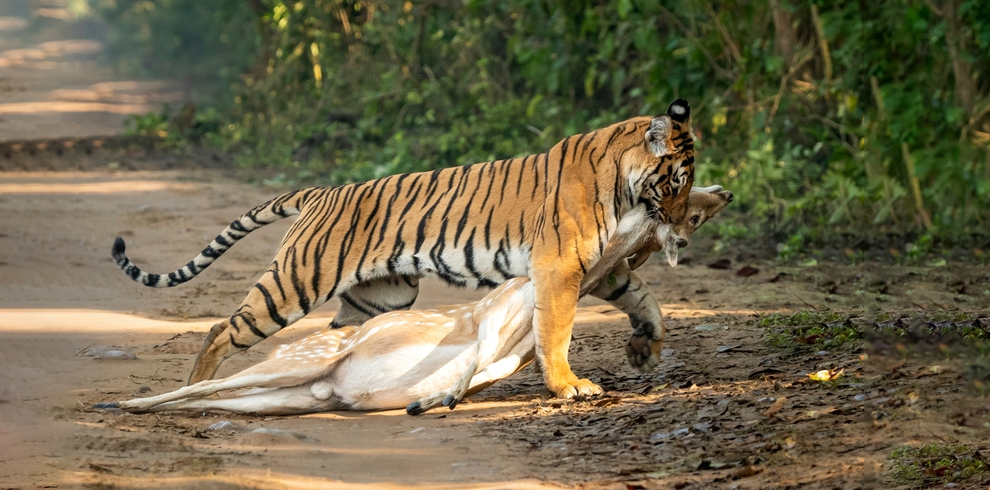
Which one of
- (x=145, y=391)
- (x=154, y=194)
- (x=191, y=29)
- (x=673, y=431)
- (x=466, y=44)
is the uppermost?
(x=191, y=29)

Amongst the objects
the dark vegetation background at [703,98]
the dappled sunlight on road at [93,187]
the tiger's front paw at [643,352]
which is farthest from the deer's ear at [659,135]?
the dappled sunlight on road at [93,187]

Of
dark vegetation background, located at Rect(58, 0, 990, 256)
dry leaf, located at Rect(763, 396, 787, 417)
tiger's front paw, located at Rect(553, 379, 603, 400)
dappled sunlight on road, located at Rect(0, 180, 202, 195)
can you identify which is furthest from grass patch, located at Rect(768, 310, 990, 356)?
dappled sunlight on road, located at Rect(0, 180, 202, 195)

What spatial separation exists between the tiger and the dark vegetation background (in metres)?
3.64

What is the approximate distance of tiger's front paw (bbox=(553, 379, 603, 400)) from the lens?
5.07m

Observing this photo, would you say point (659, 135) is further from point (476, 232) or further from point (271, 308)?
point (271, 308)

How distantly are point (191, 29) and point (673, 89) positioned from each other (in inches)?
813

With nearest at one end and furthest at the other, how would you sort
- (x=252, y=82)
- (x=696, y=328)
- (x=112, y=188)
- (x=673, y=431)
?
(x=673, y=431), (x=696, y=328), (x=112, y=188), (x=252, y=82)

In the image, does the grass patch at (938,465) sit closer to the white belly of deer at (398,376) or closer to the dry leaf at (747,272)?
the white belly of deer at (398,376)

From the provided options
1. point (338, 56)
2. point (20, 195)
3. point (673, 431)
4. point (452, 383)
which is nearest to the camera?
point (673, 431)

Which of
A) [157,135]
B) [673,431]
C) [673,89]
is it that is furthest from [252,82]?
[673,431]

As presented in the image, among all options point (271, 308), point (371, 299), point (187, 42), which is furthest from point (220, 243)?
point (187, 42)

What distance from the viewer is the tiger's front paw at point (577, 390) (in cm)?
507

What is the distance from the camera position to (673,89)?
1082 cm

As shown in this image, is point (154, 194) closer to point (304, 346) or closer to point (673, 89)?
point (673, 89)
